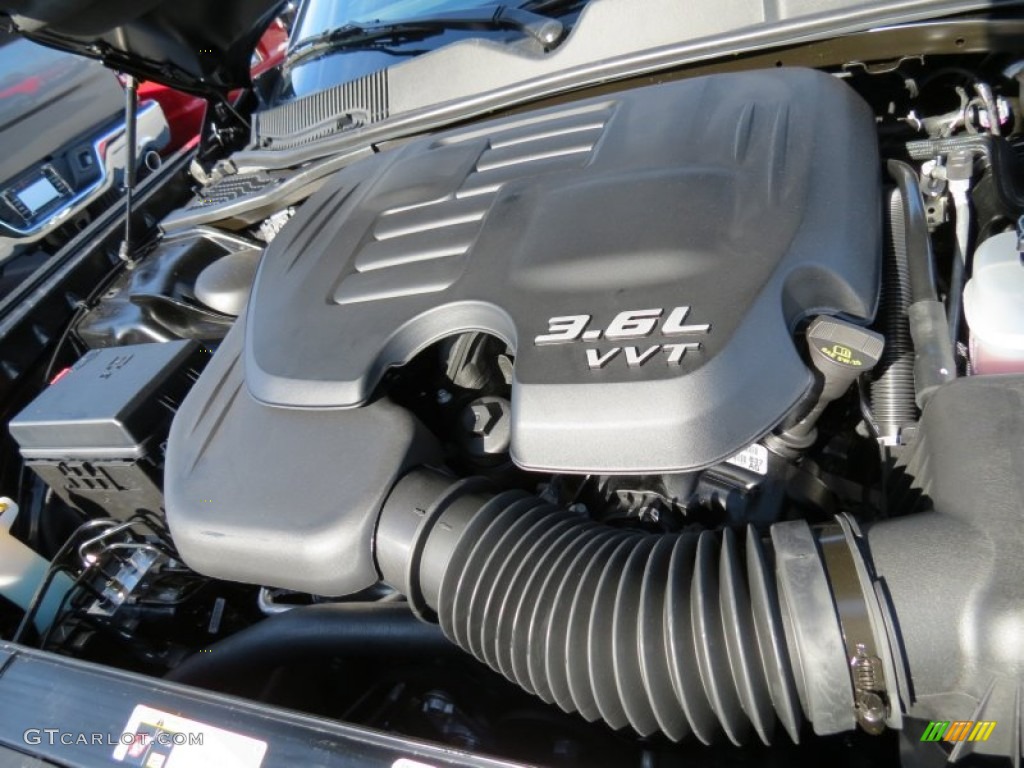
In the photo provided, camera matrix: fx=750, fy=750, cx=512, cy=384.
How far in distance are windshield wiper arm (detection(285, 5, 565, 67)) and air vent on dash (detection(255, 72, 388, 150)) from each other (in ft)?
0.47

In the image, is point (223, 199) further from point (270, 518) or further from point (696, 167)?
point (696, 167)

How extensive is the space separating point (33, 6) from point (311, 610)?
4.51 ft

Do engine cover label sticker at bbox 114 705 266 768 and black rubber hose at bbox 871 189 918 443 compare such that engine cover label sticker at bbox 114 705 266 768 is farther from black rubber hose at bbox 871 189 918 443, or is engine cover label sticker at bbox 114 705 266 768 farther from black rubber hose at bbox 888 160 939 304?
black rubber hose at bbox 888 160 939 304

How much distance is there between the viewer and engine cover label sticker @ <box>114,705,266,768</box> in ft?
2.60

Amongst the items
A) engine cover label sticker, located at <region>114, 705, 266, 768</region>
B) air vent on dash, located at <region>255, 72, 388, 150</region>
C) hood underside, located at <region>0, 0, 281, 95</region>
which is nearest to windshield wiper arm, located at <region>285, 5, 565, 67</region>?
air vent on dash, located at <region>255, 72, 388, 150</region>

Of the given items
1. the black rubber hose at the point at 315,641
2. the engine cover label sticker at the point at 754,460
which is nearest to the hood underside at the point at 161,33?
the black rubber hose at the point at 315,641

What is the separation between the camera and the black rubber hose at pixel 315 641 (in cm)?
106

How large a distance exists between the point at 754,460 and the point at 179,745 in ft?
2.43

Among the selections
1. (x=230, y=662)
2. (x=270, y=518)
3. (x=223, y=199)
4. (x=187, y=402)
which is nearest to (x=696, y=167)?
(x=270, y=518)

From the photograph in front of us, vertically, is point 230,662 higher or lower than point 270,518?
lower

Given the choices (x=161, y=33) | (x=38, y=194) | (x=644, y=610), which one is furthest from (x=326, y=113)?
(x=38, y=194)

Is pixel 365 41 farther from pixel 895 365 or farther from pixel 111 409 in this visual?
pixel 895 365

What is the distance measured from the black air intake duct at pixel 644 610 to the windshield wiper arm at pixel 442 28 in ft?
3.03

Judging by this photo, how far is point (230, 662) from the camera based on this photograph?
1149 mm
